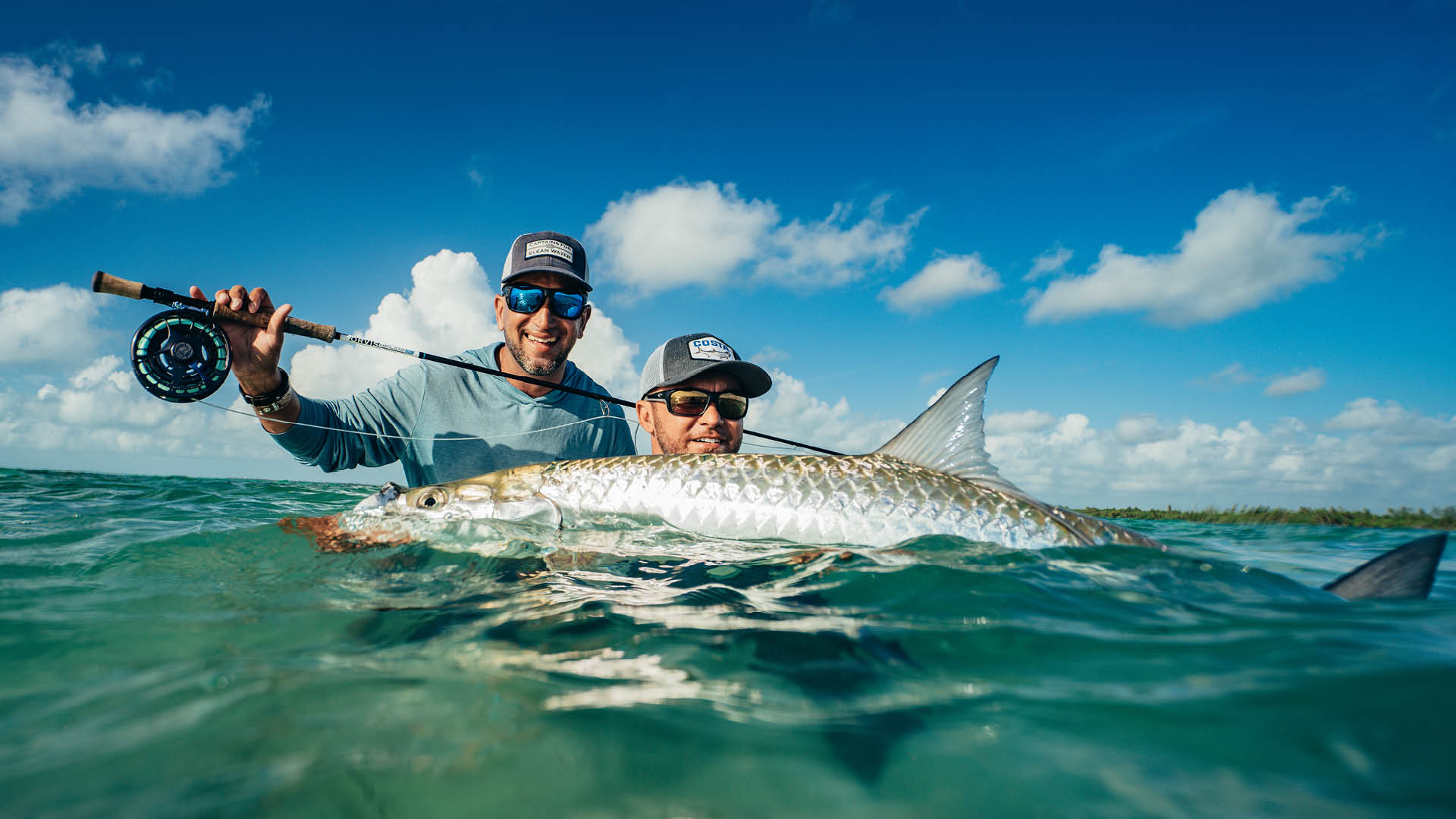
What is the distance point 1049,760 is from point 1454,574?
622cm

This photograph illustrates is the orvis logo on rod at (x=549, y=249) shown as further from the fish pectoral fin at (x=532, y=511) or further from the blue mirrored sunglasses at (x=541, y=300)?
the fish pectoral fin at (x=532, y=511)

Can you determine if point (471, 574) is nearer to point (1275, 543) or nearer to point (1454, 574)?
point (1454, 574)

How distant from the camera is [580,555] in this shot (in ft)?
11.6

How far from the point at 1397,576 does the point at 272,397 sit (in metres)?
6.48

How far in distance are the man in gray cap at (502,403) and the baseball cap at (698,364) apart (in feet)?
3.67

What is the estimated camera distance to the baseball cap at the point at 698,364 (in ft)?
15.6

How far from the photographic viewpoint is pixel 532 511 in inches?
152

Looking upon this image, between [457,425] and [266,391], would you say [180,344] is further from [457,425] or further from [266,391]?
[457,425]

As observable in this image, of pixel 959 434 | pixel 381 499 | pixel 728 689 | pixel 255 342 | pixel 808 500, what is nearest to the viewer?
pixel 728 689

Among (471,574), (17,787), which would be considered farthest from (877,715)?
(471,574)

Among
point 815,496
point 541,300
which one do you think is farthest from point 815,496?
point 541,300

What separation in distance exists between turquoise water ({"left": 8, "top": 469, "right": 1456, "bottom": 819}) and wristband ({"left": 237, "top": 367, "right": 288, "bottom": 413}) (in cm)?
142

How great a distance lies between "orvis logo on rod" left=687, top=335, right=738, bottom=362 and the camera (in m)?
4.80

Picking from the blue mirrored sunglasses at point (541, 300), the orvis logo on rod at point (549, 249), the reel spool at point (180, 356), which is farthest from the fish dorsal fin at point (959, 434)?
the reel spool at point (180, 356)
